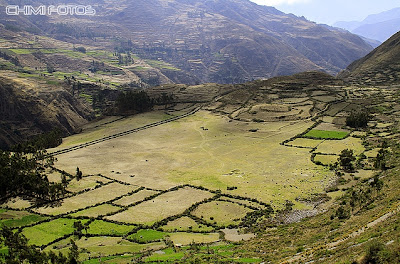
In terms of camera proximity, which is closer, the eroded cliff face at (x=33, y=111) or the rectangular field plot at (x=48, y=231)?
the rectangular field plot at (x=48, y=231)

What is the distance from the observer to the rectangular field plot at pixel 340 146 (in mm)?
97250

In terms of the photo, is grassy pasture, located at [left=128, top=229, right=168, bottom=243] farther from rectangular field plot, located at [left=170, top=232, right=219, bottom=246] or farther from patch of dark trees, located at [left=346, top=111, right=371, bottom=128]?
patch of dark trees, located at [left=346, top=111, right=371, bottom=128]

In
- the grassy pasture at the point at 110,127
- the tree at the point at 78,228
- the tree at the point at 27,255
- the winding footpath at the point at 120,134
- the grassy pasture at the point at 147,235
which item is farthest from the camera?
the grassy pasture at the point at 110,127

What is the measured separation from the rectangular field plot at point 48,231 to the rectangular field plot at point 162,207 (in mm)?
7888

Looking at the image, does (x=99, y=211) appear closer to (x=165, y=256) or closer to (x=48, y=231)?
(x=48, y=231)

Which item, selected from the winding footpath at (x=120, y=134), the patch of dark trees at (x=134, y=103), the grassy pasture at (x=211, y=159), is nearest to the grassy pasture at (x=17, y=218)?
the grassy pasture at (x=211, y=159)

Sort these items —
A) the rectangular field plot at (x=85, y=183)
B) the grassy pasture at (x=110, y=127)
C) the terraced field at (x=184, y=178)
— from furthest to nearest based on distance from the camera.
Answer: the grassy pasture at (x=110, y=127) → the rectangular field plot at (x=85, y=183) → the terraced field at (x=184, y=178)

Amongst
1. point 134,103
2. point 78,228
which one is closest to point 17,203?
point 78,228

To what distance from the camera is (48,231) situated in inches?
2357

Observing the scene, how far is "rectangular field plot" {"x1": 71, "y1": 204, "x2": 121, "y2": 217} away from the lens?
219 ft

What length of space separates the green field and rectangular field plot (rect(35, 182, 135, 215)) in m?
66.7

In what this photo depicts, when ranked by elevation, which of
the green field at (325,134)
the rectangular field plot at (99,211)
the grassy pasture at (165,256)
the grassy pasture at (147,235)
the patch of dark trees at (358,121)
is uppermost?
the patch of dark trees at (358,121)

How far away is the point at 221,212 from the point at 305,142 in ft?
181

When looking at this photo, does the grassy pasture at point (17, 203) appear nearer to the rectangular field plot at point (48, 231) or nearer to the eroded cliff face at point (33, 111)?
the rectangular field plot at point (48, 231)
